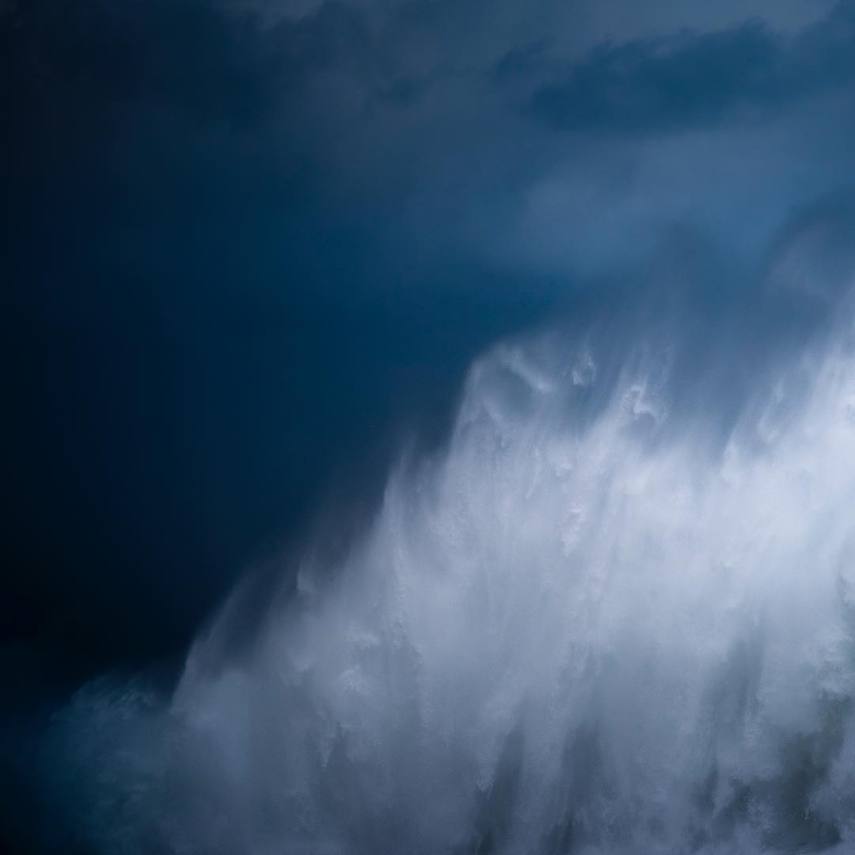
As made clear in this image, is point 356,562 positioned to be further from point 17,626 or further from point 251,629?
point 17,626

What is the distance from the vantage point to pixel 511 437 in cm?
1894

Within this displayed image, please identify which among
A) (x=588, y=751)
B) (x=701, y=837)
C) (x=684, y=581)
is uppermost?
(x=684, y=581)

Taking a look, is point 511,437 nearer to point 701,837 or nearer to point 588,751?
point 588,751

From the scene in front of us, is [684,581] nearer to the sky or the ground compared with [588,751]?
nearer to the sky

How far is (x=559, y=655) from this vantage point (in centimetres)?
1620

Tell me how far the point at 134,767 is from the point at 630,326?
632 inches

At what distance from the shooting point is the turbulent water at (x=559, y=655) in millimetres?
14203

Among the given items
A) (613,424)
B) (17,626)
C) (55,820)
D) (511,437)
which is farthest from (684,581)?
(17,626)

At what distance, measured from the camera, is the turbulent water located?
46.6 feet

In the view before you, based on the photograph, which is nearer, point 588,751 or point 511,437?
point 588,751

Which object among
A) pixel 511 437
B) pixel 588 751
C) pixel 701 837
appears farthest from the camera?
pixel 511 437

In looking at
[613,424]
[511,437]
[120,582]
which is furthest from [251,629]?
[120,582]

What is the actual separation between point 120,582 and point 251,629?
14.8m

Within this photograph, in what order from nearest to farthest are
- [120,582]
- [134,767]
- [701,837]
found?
1. [701,837]
2. [134,767]
3. [120,582]
